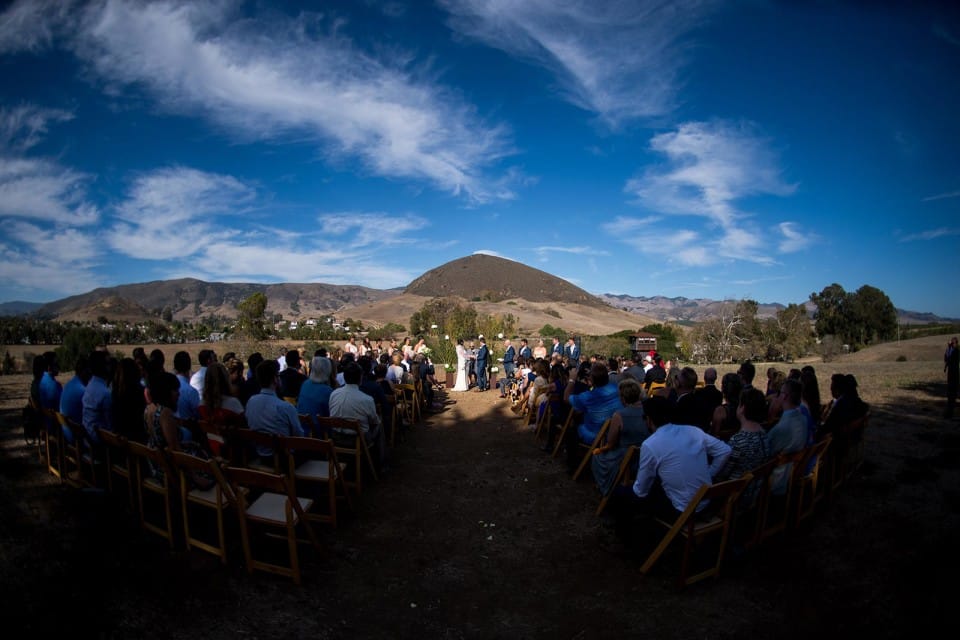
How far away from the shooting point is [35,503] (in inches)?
181

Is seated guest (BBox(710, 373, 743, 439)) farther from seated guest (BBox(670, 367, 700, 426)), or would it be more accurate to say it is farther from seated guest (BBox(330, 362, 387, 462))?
seated guest (BBox(330, 362, 387, 462))

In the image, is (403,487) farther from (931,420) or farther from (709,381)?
(931,420)

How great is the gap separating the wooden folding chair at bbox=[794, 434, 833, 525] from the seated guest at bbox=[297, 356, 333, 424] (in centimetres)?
531

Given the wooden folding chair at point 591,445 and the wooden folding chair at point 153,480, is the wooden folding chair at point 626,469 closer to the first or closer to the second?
the wooden folding chair at point 591,445

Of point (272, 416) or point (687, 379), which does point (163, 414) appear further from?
point (687, 379)

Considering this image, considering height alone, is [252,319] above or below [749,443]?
above

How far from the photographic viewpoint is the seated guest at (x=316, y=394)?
6.41 metres

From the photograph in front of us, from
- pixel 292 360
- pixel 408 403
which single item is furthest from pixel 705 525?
pixel 408 403

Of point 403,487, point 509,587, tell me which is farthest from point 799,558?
point 403,487

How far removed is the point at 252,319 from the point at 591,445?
23.2 meters

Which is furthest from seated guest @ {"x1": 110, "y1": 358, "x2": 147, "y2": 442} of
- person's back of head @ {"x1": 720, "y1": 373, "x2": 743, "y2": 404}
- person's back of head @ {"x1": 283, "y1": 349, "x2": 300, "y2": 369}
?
person's back of head @ {"x1": 720, "y1": 373, "x2": 743, "y2": 404}

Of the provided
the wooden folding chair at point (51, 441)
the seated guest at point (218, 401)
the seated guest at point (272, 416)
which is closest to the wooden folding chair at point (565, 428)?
the seated guest at point (272, 416)

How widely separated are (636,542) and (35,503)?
5.58 metres

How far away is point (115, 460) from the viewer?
4.94 meters
